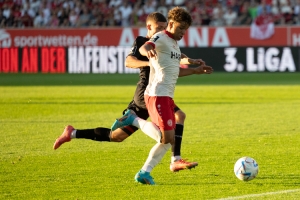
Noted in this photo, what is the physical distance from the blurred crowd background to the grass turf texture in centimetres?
1143

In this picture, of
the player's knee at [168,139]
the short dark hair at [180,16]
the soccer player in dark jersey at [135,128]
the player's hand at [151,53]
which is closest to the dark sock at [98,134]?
the soccer player in dark jersey at [135,128]

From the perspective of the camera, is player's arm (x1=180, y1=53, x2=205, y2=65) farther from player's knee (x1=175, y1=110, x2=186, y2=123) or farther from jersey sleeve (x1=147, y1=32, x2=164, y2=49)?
jersey sleeve (x1=147, y1=32, x2=164, y2=49)

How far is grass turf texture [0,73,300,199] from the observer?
719cm

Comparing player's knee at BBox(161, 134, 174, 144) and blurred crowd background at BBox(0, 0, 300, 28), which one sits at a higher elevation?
player's knee at BBox(161, 134, 174, 144)

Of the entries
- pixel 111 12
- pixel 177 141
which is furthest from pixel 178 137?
pixel 111 12

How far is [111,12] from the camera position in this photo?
3381 cm

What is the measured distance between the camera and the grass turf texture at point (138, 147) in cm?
719

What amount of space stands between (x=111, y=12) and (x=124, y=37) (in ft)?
5.41

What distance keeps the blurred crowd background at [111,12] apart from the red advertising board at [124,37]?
1.50 feet

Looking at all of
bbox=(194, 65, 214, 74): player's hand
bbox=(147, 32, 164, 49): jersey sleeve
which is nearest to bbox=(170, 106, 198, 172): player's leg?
bbox=(194, 65, 214, 74): player's hand

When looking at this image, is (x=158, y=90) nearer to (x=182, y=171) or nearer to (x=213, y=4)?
(x=182, y=171)

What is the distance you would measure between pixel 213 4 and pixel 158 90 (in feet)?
87.0

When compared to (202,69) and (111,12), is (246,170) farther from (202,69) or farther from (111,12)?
(111,12)

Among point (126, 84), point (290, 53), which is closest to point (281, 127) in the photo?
point (126, 84)
